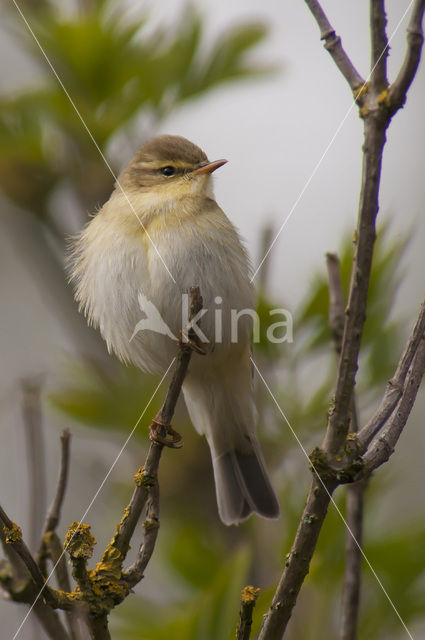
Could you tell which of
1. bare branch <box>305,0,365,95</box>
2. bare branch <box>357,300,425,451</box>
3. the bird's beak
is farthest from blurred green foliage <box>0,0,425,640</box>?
bare branch <box>305,0,365,95</box>

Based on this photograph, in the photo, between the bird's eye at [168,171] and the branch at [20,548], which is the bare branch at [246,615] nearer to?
the branch at [20,548]

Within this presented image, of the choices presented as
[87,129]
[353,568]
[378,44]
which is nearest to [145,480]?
[353,568]

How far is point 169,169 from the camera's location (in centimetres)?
359

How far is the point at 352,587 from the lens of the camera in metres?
2.04

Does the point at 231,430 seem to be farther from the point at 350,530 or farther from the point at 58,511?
the point at 58,511

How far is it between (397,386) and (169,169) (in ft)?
6.43

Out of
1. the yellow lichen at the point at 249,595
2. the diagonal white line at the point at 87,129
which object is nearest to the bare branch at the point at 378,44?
the yellow lichen at the point at 249,595

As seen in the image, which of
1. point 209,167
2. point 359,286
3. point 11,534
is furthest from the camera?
point 209,167

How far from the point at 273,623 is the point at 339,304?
96cm

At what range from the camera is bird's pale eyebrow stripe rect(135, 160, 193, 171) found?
356 centimetres

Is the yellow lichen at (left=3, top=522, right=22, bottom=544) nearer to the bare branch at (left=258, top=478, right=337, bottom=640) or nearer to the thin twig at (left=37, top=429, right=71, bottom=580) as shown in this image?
the thin twig at (left=37, top=429, right=71, bottom=580)

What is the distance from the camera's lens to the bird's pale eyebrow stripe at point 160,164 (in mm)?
3559

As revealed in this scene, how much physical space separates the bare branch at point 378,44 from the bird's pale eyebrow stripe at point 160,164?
2.06 metres

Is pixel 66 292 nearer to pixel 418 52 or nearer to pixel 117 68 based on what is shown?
pixel 117 68
